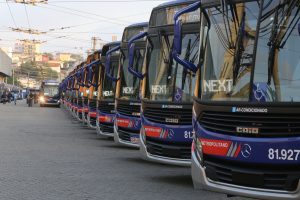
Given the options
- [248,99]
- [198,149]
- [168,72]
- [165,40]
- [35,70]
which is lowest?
[198,149]

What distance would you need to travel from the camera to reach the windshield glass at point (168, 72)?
9.67 meters

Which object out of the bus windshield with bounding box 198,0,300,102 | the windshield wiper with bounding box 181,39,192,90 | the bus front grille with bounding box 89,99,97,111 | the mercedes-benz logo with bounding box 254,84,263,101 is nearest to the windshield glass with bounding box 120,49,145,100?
the windshield wiper with bounding box 181,39,192,90

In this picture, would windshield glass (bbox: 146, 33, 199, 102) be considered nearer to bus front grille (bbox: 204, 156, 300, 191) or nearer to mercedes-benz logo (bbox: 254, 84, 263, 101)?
bus front grille (bbox: 204, 156, 300, 191)

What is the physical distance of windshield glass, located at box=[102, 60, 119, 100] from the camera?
1705cm

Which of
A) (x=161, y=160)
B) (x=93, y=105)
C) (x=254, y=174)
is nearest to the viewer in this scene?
(x=254, y=174)

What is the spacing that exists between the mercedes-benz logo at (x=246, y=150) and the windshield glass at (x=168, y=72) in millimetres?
3165

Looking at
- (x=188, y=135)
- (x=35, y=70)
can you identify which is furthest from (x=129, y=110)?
(x=35, y=70)

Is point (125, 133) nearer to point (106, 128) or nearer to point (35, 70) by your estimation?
point (106, 128)

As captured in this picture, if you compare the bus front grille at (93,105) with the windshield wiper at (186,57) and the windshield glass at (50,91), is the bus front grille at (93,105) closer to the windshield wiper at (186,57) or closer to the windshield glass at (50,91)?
the windshield wiper at (186,57)

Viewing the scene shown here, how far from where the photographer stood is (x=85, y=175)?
10.5 metres

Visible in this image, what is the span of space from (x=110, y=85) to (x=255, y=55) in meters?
11.6

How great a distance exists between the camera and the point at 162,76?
33.4ft

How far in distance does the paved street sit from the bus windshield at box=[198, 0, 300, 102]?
2328 millimetres

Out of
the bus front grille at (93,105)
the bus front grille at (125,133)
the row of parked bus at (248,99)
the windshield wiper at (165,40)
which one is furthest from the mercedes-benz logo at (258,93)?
the bus front grille at (93,105)
